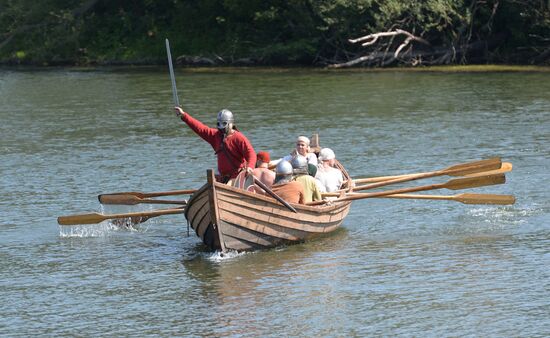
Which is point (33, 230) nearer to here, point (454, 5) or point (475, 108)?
point (475, 108)

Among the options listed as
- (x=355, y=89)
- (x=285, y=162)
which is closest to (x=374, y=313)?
(x=285, y=162)

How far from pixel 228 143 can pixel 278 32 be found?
90.2ft

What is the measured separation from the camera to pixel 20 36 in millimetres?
45281

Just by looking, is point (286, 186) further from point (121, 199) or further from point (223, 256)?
point (121, 199)

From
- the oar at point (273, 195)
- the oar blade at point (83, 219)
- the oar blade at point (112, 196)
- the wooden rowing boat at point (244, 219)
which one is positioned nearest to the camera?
the wooden rowing boat at point (244, 219)

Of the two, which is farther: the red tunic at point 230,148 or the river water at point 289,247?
the red tunic at point 230,148

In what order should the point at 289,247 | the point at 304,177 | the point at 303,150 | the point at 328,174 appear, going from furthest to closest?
1. the point at 328,174
2. the point at 303,150
3. the point at 304,177
4. the point at 289,247

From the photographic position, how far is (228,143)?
46.9 ft

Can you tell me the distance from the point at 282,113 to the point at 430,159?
7369mm

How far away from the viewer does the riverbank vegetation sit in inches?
1423

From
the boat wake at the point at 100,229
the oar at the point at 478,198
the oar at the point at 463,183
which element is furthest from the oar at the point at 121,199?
the oar at the point at 478,198

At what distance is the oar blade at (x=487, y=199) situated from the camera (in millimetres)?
16062

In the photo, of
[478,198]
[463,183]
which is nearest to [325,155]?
[463,183]

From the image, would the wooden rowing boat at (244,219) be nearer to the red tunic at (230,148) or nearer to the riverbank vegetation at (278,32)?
the red tunic at (230,148)
